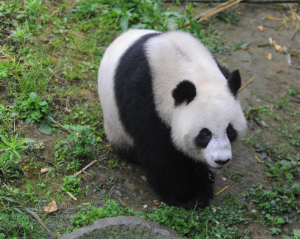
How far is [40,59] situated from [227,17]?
425 cm

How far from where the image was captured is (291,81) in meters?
6.02

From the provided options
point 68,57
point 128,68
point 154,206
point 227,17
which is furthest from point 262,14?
point 154,206

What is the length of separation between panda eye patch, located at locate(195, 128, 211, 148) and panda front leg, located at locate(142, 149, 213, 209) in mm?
530

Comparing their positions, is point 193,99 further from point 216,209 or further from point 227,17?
point 227,17

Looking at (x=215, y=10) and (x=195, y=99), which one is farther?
(x=215, y=10)

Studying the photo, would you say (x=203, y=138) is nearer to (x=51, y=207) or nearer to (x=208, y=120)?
(x=208, y=120)

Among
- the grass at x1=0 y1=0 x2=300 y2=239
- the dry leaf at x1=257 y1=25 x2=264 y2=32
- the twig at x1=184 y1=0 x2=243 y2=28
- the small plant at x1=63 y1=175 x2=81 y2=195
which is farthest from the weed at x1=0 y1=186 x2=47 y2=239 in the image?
the dry leaf at x1=257 y1=25 x2=264 y2=32

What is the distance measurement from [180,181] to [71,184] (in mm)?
1241

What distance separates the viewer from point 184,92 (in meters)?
2.98

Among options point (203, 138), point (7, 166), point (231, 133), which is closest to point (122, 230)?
point (203, 138)

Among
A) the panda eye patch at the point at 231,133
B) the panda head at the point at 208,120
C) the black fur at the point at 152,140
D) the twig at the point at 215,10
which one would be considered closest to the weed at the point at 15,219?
the black fur at the point at 152,140

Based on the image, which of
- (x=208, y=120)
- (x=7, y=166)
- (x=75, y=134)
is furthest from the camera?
(x=75, y=134)

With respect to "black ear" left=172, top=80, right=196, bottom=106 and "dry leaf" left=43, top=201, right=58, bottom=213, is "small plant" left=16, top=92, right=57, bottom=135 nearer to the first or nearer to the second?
"dry leaf" left=43, top=201, right=58, bottom=213

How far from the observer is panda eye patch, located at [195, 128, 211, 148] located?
116 inches
